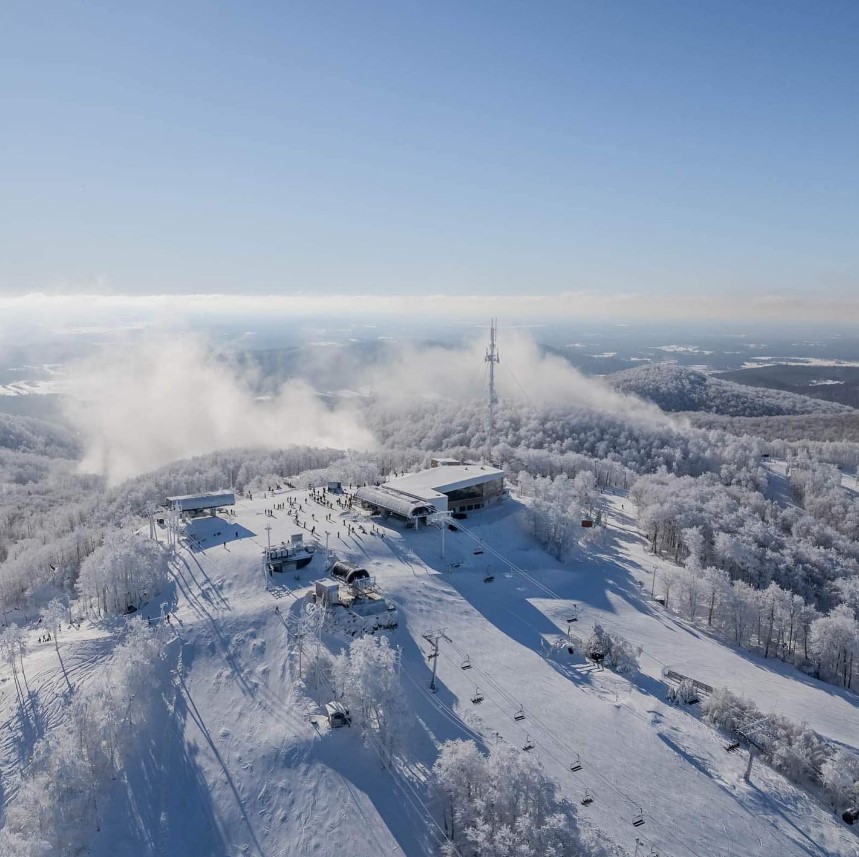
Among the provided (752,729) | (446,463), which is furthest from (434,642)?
(446,463)

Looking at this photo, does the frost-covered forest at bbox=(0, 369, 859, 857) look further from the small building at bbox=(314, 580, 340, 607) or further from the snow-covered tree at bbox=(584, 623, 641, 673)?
the small building at bbox=(314, 580, 340, 607)

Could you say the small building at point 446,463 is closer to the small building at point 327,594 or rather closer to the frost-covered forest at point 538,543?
the frost-covered forest at point 538,543

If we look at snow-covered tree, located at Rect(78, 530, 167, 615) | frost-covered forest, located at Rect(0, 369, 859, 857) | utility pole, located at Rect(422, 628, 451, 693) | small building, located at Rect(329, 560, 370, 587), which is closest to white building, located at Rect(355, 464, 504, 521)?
frost-covered forest, located at Rect(0, 369, 859, 857)

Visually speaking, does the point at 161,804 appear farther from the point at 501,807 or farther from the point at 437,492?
the point at 437,492

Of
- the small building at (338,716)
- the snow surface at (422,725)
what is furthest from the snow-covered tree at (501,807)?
the small building at (338,716)

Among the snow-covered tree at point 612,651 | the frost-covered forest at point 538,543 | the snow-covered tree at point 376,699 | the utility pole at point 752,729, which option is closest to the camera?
the frost-covered forest at point 538,543

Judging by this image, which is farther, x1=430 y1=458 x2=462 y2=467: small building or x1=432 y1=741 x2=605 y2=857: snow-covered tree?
x1=430 y1=458 x2=462 y2=467: small building
